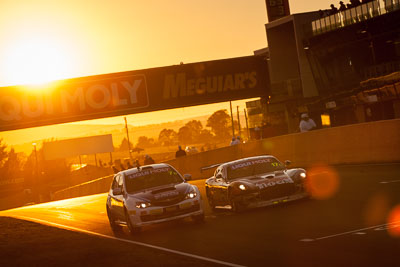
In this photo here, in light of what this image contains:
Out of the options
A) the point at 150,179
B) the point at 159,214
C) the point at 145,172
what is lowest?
the point at 159,214

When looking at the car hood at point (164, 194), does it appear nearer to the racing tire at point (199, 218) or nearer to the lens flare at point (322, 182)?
the racing tire at point (199, 218)

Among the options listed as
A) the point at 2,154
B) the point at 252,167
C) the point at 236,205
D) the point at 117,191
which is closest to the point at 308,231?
the point at 236,205

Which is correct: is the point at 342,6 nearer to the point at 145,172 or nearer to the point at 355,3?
the point at 355,3

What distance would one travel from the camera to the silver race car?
15.5 metres

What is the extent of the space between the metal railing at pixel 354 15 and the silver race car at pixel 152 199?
4012 cm

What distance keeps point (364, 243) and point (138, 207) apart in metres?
6.45

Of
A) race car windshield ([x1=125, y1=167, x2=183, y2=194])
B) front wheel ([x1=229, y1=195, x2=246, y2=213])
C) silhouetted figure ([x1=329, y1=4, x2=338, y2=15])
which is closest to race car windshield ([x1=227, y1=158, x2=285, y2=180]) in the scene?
front wheel ([x1=229, y1=195, x2=246, y2=213])

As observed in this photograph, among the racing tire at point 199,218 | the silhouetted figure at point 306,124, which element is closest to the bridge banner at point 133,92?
the silhouetted figure at point 306,124

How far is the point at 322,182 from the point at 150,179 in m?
6.84

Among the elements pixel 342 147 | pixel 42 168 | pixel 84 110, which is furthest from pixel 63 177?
pixel 342 147

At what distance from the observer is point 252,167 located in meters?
17.4

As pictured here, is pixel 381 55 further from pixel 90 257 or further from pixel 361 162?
pixel 90 257

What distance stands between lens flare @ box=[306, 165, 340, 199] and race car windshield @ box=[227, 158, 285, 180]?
2.97 feet

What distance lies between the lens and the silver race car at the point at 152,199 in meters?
15.5
